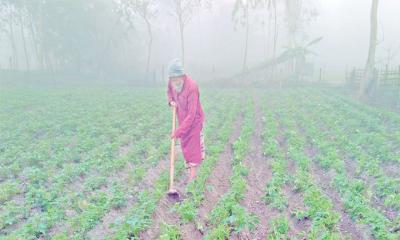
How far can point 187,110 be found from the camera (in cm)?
643

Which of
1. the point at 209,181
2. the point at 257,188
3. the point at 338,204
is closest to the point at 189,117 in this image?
the point at 209,181

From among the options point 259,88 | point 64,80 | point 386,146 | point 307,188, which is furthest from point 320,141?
point 64,80

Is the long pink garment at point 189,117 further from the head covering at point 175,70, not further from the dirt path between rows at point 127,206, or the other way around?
the dirt path between rows at point 127,206

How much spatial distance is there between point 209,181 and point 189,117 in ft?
5.80

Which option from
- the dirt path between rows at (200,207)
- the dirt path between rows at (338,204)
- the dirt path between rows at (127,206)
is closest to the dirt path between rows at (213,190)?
the dirt path between rows at (200,207)

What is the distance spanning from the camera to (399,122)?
41.9 ft

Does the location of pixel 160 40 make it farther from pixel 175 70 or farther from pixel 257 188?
pixel 175 70

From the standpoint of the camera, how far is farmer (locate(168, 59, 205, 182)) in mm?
6168

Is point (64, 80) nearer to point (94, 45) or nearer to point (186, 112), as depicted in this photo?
point (94, 45)

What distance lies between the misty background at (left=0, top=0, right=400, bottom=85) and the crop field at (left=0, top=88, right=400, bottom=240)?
13263 millimetres

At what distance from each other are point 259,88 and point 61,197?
2419cm

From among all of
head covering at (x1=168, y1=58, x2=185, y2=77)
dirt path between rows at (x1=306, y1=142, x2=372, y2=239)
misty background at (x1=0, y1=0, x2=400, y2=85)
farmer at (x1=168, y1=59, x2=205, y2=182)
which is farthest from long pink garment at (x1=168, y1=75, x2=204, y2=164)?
misty background at (x1=0, y1=0, x2=400, y2=85)

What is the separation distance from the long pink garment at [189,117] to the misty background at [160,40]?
702 inches

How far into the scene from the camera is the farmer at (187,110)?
617 cm
